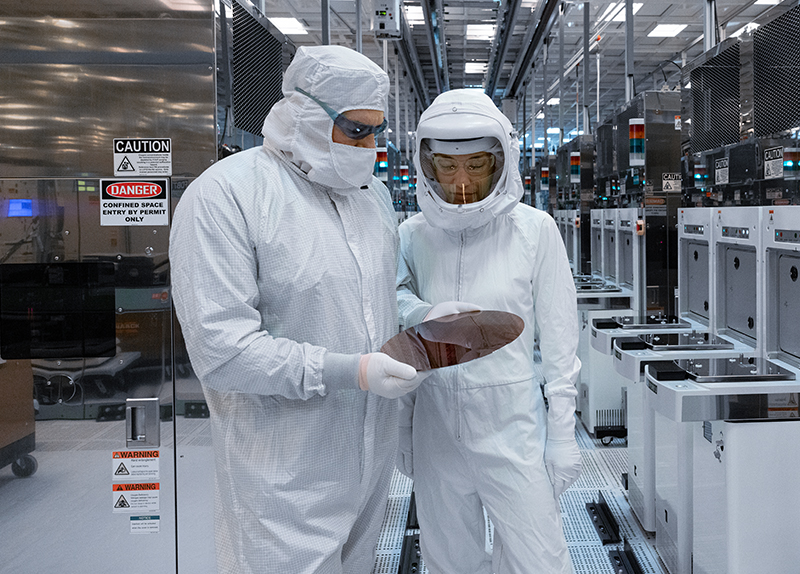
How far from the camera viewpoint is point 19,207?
2104 millimetres

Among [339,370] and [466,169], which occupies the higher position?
[466,169]

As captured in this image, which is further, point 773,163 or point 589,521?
point 589,521

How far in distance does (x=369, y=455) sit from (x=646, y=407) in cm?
202

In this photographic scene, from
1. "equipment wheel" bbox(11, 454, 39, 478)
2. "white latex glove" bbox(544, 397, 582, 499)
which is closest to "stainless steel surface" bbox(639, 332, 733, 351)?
"white latex glove" bbox(544, 397, 582, 499)

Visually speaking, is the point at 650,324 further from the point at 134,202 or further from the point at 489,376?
the point at 134,202

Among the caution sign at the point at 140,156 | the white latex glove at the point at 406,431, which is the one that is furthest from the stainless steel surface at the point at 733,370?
the caution sign at the point at 140,156

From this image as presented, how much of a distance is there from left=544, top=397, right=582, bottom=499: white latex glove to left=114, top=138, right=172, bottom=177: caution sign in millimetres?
1358

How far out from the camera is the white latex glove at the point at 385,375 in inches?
56.6

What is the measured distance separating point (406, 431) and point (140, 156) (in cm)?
117

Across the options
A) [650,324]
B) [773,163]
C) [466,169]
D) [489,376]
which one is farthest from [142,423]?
[773,163]

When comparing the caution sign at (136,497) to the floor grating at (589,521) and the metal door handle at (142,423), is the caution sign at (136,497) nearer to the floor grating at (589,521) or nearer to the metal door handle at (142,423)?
the metal door handle at (142,423)

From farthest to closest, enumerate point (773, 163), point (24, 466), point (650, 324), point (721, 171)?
point (650, 324) < point (721, 171) < point (773, 163) < point (24, 466)

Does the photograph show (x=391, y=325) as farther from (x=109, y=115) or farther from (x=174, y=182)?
(x=109, y=115)

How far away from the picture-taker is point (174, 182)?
2107 mm
